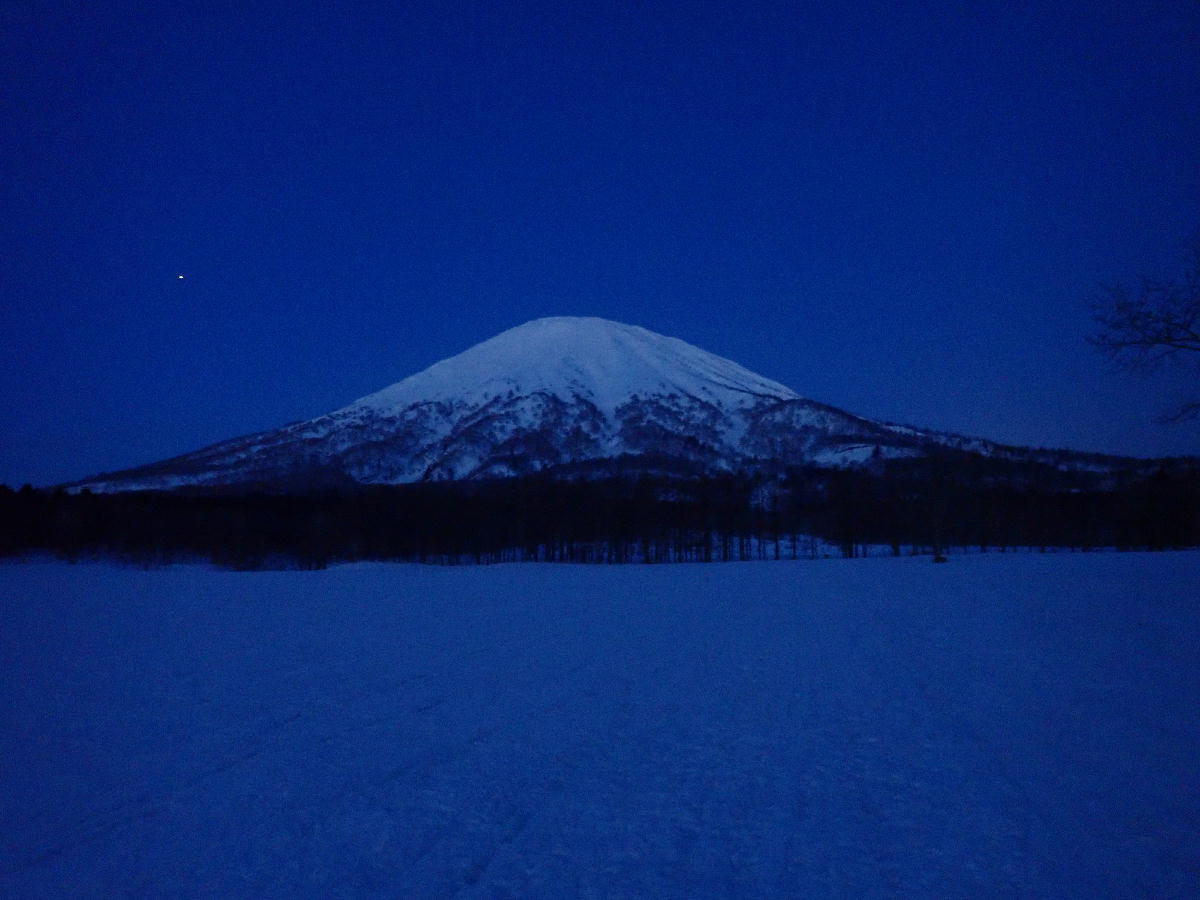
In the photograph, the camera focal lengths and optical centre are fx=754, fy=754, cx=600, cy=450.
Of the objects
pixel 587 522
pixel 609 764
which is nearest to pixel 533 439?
pixel 587 522

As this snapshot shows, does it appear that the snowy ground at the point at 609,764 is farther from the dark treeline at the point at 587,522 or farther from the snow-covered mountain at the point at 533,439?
the snow-covered mountain at the point at 533,439

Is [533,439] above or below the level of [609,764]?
above

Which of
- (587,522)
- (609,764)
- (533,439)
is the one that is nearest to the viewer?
(609,764)

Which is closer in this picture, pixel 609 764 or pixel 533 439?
pixel 609 764

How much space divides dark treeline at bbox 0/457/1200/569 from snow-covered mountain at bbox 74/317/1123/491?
168 ft

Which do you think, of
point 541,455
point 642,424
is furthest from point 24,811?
point 642,424

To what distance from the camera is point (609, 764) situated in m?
6.81

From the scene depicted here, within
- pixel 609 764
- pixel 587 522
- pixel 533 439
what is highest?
pixel 533 439

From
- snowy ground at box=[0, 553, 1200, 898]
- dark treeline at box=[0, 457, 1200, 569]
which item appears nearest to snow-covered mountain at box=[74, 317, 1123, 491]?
dark treeline at box=[0, 457, 1200, 569]

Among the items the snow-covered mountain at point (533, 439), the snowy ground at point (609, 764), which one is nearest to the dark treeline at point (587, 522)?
the snow-covered mountain at point (533, 439)

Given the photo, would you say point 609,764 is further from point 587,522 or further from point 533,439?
point 533,439

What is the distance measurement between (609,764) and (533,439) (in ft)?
527

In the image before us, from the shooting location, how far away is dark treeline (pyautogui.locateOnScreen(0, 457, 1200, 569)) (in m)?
70.4

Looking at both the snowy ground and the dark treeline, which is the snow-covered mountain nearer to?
the dark treeline
